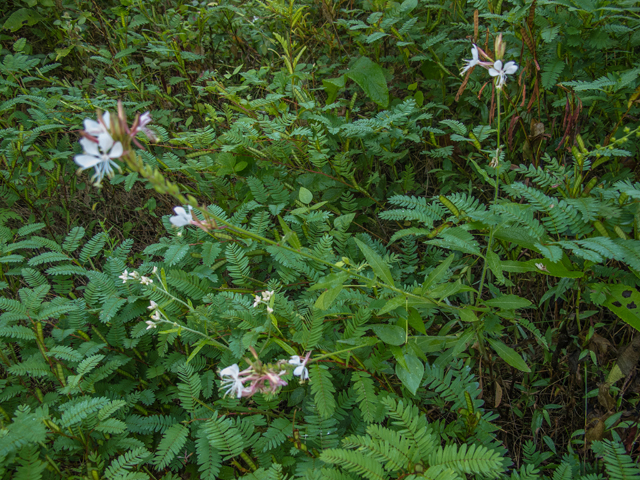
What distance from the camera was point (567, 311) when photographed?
1961 millimetres

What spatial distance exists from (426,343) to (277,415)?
0.75 m

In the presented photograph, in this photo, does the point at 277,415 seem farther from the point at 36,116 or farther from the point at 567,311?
the point at 36,116

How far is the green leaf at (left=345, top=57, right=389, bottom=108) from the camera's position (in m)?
2.48

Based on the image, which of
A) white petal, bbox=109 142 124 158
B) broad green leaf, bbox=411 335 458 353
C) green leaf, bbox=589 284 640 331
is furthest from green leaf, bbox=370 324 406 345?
white petal, bbox=109 142 124 158

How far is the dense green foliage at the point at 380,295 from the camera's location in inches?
62.9

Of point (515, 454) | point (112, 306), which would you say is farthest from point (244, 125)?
point (515, 454)

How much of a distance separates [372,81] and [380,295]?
1.44m

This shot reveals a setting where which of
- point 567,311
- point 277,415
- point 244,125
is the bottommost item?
point 277,415

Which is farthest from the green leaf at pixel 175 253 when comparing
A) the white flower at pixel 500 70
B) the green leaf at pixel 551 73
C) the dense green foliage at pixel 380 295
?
the green leaf at pixel 551 73

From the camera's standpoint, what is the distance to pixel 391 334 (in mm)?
1617

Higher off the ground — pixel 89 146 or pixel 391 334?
pixel 89 146

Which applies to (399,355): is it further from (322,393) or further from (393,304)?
(322,393)

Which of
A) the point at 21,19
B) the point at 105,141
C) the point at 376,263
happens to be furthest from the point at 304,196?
the point at 21,19

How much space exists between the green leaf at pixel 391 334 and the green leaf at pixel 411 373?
0.24 ft
